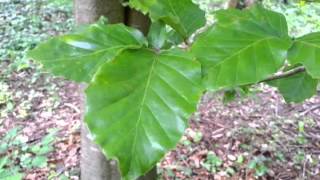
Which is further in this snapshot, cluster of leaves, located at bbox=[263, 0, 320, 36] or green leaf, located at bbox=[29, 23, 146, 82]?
cluster of leaves, located at bbox=[263, 0, 320, 36]

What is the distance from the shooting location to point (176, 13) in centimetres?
63

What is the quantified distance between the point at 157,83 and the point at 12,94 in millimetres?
2599

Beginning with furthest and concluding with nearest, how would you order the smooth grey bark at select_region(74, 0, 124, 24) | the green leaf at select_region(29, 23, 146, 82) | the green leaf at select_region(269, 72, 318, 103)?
1. the smooth grey bark at select_region(74, 0, 124, 24)
2. the green leaf at select_region(269, 72, 318, 103)
3. the green leaf at select_region(29, 23, 146, 82)

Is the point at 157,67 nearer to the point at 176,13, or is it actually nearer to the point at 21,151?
the point at 176,13

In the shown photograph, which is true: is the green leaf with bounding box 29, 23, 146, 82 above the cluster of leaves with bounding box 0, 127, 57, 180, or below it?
above

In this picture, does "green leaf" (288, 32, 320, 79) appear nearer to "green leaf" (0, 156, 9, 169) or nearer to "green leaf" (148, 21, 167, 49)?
"green leaf" (148, 21, 167, 49)

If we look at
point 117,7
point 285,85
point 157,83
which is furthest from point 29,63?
point 157,83

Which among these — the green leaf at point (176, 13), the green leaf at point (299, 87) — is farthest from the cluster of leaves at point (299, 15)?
the green leaf at point (176, 13)

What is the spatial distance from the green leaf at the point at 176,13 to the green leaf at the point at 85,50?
0.04 m

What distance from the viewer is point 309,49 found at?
0.50 metres

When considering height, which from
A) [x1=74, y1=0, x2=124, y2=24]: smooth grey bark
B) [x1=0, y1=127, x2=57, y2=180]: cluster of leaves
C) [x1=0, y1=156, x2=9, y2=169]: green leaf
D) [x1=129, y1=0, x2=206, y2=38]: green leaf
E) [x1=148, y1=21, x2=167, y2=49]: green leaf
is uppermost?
[x1=129, y1=0, x2=206, y2=38]: green leaf

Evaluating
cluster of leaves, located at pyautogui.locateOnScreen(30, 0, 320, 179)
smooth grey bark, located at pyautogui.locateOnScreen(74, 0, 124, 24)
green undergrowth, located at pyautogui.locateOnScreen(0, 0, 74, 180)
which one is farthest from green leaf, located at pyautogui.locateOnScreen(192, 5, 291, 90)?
green undergrowth, located at pyautogui.locateOnScreen(0, 0, 74, 180)

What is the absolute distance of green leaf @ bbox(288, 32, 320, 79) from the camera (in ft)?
1.57

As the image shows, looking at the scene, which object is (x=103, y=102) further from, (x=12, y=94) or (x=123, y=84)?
(x=12, y=94)
